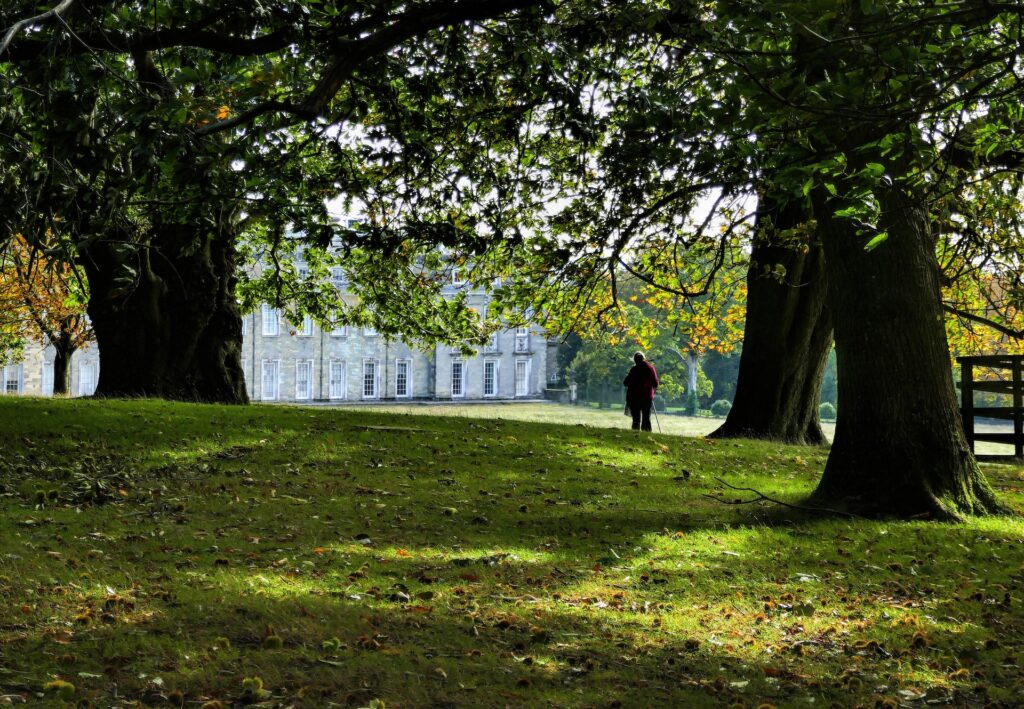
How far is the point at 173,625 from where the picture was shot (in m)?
5.80

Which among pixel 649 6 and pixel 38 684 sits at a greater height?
pixel 649 6

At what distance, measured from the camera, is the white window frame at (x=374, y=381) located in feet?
206

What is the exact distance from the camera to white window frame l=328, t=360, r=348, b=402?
61.8m

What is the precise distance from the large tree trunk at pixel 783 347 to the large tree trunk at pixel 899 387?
7.51m

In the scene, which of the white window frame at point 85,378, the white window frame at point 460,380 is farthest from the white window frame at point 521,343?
the white window frame at point 85,378

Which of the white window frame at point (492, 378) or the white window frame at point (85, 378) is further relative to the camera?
the white window frame at point (492, 378)

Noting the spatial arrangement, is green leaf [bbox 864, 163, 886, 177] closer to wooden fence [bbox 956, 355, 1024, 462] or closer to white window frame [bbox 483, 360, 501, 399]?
wooden fence [bbox 956, 355, 1024, 462]

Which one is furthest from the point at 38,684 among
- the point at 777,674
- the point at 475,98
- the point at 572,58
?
the point at 475,98

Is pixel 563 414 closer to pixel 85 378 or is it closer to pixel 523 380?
pixel 523 380

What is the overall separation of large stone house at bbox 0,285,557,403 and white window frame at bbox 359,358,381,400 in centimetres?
7

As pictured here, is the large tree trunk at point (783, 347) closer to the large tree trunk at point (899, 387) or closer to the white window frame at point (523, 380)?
the large tree trunk at point (899, 387)

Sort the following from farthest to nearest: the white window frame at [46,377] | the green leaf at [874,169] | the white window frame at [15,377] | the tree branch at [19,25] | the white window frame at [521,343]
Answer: the white window frame at [521,343] < the white window frame at [46,377] < the white window frame at [15,377] < the green leaf at [874,169] < the tree branch at [19,25]

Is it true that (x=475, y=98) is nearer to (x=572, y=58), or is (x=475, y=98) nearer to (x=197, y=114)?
(x=572, y=58)

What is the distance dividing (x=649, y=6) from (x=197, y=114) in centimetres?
565
